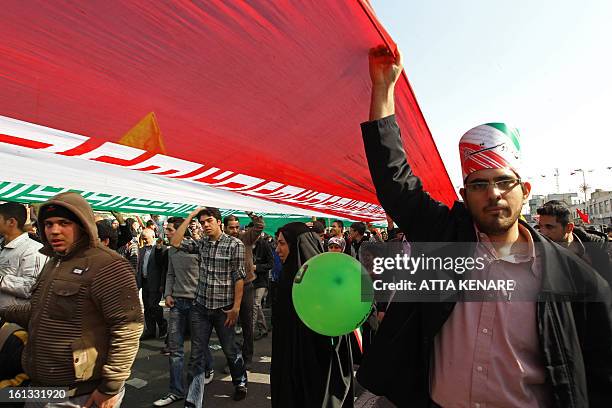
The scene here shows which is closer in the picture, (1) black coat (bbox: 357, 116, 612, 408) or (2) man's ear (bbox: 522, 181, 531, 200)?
(1) black coat (bbox: 357, 116, 612, 408)

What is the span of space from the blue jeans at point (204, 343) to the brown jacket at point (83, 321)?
1644 millimetres

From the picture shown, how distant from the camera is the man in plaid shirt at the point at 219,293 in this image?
387cm

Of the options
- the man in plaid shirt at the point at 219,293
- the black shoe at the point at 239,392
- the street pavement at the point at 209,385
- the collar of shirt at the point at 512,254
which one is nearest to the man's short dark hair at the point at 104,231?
the man in plaid shirt at the point at 219,293

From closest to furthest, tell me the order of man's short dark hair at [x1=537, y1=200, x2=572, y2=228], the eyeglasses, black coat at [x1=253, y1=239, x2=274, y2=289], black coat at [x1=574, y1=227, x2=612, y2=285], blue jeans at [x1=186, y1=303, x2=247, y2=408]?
1. the eyeglasses
2. black coat at [x1=574, y1=227, x2=612, y2=285]
3. blue jeans at [x1=186, y1=303, x2=247, y2=408]
4. man's short dark hair at [x1=537, y1=200, x2=572, y2=228]
5. black coat at [x1=253, y1=239, x2=274, y2=289]

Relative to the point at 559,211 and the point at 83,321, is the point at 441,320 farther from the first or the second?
the point at 559,211

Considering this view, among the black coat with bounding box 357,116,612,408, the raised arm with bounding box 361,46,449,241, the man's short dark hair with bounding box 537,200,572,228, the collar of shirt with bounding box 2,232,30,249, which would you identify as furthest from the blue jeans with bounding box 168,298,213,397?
the man's short dark hair with bounding box 537,200,572,228

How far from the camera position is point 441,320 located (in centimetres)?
128

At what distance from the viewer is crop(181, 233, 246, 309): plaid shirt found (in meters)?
3.89

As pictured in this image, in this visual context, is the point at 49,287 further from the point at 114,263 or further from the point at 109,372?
the point at 109,372

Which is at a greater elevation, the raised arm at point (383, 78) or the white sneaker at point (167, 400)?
the raised arm at point (383, 78)

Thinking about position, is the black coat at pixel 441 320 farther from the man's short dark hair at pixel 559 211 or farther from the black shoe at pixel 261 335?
the black shoe at pixel 261 335

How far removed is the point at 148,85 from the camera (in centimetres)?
138

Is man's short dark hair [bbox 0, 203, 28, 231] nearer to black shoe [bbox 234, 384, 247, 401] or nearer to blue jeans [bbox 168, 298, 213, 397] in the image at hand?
blue jeans [bbox 168, 298, 213, 397]

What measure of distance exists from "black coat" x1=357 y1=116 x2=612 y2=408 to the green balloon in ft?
2.06
